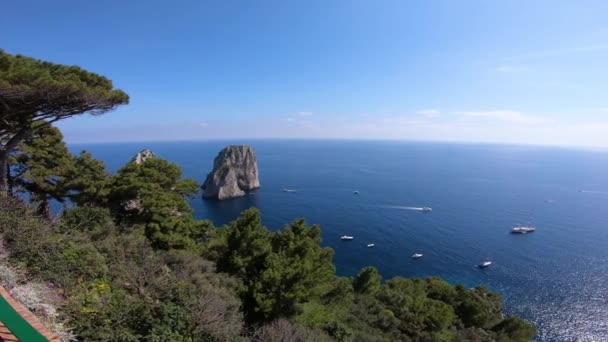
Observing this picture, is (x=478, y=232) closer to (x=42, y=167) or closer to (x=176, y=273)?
(x=176, y=273)

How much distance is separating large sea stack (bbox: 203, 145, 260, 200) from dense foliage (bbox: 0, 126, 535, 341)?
5431 centimetres

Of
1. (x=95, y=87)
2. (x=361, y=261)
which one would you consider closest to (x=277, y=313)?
(x=95, y=87)

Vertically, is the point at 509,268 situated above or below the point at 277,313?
below

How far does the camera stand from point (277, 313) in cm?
Answer: 1195

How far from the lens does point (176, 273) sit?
10.1 metres

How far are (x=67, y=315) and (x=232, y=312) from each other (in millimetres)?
4048

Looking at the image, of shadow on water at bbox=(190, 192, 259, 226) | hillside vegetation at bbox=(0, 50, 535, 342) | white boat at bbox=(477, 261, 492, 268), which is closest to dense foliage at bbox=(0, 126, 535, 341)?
hillside vegetation at bbox=(0, 50, 535, 342)

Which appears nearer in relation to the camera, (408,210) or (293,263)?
(293,263)

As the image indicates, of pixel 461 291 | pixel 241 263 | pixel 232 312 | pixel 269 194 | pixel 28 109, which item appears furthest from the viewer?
pixel 269 194

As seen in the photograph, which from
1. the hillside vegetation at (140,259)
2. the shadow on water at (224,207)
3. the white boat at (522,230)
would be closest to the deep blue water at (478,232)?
the shadow on water at (224,207)

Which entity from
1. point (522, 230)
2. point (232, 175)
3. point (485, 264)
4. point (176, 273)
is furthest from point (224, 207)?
point (522, 230)

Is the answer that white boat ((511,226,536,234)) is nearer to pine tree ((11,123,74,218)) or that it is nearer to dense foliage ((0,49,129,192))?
dense foliage ((0,49,129,192))

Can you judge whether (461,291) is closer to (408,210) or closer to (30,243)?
(30,243)

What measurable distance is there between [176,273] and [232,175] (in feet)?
216
